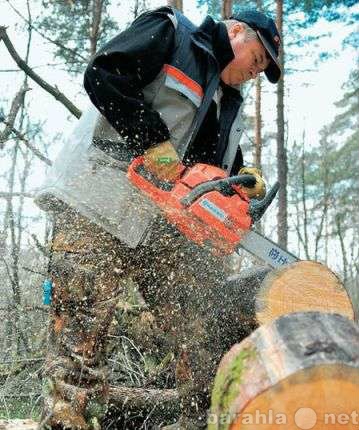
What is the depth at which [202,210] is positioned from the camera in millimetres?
2291

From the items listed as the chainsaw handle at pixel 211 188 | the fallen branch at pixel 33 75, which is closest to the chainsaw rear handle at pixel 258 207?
→ the chainsaw handle at pixel 211 188

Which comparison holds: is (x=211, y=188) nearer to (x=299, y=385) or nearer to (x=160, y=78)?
(x=160, y=78)

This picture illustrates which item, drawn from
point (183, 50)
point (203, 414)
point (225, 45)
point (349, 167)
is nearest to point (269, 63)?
point (225, 45)

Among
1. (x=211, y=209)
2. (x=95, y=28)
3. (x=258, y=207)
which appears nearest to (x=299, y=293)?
(x=258, y=207)

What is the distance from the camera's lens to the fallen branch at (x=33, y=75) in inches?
163

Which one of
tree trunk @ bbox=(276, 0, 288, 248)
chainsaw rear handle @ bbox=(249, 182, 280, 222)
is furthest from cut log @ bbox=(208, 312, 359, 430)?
tree trunk @ bbox=(276, 0, 288, 248)

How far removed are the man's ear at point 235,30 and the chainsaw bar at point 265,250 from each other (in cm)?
115

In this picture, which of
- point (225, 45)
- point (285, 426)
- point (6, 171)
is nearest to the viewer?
point (285, 426)

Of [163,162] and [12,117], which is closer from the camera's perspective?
[163,162]

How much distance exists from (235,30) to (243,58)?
16cm

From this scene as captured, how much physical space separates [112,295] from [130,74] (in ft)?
3.56

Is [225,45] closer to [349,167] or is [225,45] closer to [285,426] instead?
[285,426]

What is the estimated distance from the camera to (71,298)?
2469 mm

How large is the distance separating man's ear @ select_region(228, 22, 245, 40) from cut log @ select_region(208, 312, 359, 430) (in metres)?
1.97
